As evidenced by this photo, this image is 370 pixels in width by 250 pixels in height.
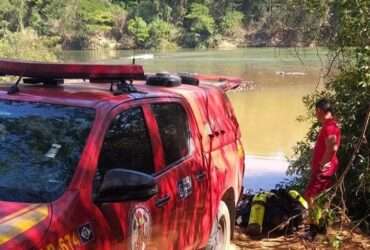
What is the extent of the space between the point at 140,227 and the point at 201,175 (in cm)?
117

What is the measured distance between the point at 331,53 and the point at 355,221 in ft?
7.27

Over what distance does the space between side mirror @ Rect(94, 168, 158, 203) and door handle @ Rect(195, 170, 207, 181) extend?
1.46 metres

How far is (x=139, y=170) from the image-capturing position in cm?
386

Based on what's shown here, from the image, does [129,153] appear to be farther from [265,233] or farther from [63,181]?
[265,233]

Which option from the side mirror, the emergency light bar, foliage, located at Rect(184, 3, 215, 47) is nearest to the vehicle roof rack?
the emergency light bar

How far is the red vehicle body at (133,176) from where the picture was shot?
296cm

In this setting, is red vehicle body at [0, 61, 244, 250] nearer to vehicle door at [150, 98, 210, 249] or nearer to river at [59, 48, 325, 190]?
vehicle door at [150, 98, 210, 249]

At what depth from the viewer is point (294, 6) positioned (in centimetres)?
863

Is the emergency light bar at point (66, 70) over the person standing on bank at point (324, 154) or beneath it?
over

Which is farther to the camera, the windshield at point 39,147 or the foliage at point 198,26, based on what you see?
the foliage at point 198,26

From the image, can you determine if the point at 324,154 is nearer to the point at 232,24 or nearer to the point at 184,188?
the point at 184,188

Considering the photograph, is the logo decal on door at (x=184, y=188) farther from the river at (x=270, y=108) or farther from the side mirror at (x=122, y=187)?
the river at (x=270, y=108)

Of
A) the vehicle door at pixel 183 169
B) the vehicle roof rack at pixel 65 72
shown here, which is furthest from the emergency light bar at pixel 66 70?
the vehicle door at pixel 183 169

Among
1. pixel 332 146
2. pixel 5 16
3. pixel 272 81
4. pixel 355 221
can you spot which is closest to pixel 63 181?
pixel 332 146
